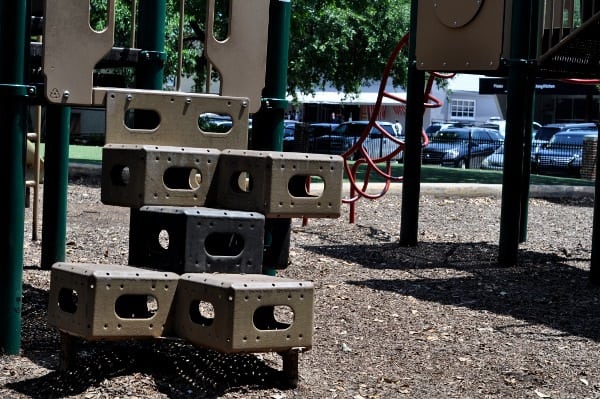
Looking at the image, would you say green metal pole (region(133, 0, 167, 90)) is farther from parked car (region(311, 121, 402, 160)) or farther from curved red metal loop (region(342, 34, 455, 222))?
parked car (region(311, 121, 402, 160))

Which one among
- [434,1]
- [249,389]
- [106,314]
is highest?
[434,1]

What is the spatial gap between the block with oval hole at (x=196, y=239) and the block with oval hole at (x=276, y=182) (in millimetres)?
113

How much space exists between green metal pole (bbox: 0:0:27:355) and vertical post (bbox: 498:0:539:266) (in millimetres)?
5392

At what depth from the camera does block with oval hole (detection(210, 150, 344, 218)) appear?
5.60 m

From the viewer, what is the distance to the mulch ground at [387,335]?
17.8 feet

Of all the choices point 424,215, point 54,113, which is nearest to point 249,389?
point 54,113

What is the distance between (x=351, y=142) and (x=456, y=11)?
22508 mm

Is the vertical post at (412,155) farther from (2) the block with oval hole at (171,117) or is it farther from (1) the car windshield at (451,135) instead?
(1) the car windshield at (451,135)

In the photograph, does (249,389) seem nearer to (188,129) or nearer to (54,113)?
(188,129)

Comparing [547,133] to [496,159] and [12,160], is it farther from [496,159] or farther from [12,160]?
[12,160]

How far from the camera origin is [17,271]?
5.74 m

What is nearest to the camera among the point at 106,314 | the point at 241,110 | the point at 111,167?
the point at 106,314

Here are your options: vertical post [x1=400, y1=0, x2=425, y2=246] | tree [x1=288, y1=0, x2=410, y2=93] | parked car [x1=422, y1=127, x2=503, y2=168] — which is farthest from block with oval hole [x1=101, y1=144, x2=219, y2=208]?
parked car [x1=422, y1=127, x2=503, y2=168]

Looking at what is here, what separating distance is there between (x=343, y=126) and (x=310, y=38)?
9.08 m
